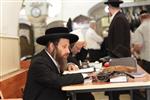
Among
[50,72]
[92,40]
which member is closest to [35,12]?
[92,40]

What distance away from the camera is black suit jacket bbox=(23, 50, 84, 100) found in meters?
2.67

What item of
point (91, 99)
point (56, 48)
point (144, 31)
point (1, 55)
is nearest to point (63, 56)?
point (56, 48)

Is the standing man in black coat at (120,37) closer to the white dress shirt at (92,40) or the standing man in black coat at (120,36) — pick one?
the standing man in black coat at (120,36)

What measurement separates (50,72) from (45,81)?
3.4 inches

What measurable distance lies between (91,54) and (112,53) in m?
2.92

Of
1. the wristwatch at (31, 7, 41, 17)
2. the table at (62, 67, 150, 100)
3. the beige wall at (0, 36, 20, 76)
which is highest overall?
the wristwatch at (31, 7, 41, 17)

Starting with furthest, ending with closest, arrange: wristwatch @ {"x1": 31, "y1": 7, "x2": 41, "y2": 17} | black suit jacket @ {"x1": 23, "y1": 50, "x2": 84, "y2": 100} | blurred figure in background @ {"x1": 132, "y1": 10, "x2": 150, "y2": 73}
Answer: wristwatch @ {"x1": 31, "y1": 7, "x2": 41, "y2": 17}
blurred figure in background @ {"x1": 132, "y1": 10, "x2": 150, "y2": 73}
black suit jacket @ {"x1": 23, "y1": 50, "x2": 84, "y2": 100}

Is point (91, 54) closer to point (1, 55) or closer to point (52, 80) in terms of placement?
point (1, 55)

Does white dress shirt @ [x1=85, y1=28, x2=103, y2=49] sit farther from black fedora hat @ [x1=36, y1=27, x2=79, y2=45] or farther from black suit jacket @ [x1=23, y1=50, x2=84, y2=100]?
black suit jacket @ [x1=23, y1=50, x2=84, y2=100]

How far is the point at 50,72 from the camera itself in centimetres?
270

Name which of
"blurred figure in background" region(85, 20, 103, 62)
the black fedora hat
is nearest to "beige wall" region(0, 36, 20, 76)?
the black fedora hat

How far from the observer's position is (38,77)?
270 cm

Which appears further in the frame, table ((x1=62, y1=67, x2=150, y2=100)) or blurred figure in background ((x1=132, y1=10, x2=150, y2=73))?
blurred figure in background ((x1=132, y1=10, x2=150, y2=73))

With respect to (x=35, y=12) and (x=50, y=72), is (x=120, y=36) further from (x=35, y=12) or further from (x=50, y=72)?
(x=35, y=12)
